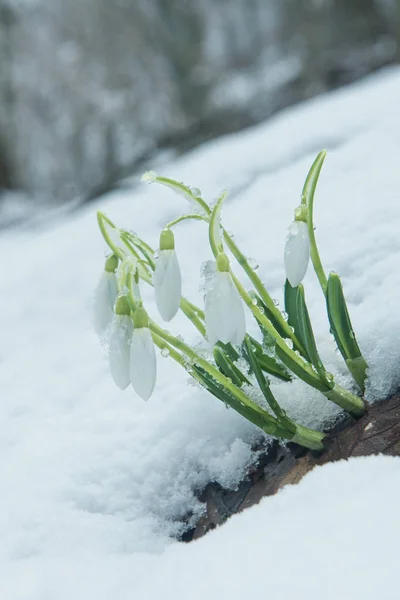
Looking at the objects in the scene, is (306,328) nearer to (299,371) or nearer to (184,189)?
(299,371)

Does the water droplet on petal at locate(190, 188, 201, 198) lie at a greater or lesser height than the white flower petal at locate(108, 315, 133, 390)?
greater

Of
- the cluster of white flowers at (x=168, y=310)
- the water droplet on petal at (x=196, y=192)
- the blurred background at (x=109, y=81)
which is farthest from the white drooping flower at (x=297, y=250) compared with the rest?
the blurred background at (x=109, y=81)

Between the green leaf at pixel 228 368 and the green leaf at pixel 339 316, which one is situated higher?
the green leaf at pixel 228 368

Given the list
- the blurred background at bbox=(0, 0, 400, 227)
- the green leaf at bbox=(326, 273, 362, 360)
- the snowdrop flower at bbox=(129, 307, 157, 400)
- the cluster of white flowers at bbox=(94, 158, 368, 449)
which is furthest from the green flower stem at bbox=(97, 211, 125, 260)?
the blurred background at bbox=(0, 0, 400, 227)

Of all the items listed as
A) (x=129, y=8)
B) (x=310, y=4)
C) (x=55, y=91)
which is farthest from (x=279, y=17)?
(x=55, y=91)

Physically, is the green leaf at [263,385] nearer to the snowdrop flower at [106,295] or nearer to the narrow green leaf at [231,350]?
the narrow green leaf at [231,350]

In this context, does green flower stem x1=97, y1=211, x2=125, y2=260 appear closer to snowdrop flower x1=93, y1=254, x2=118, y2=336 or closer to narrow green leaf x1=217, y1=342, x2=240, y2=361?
snowdrop flower x1=93, y1=254, x2=118, y2=336
